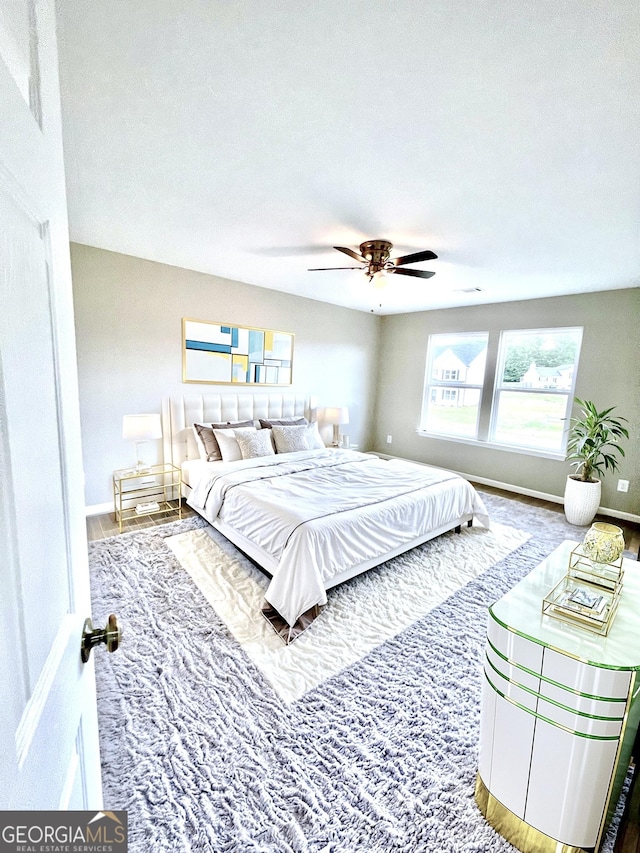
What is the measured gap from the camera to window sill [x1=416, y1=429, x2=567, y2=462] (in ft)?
14.7

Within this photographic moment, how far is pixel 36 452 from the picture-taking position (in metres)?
0.56

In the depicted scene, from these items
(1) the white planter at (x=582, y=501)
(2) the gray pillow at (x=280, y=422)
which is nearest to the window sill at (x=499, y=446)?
(1) the white planter at (x=582, y=501)

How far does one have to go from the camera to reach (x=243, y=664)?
6.12 ft

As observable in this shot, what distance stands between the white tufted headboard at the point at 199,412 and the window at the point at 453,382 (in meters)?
2.47

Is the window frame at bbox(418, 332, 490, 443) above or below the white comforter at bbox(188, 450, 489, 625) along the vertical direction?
above

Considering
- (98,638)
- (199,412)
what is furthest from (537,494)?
(98,638)

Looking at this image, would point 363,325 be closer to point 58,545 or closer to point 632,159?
point 632,159

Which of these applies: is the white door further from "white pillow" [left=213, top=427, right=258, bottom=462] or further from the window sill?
the window sill

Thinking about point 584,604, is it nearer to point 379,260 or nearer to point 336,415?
point 379,260

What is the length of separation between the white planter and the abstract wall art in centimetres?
354

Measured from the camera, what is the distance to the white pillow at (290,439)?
4.05m

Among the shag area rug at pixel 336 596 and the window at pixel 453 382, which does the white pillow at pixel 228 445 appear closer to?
the shag area rug at pixel 336 596

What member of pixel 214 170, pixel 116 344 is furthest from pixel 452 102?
pixel 116 344

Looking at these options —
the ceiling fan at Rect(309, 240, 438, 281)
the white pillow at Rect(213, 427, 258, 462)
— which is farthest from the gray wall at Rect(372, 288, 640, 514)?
the white pillow at Rect(213, 427, 258, 462)
